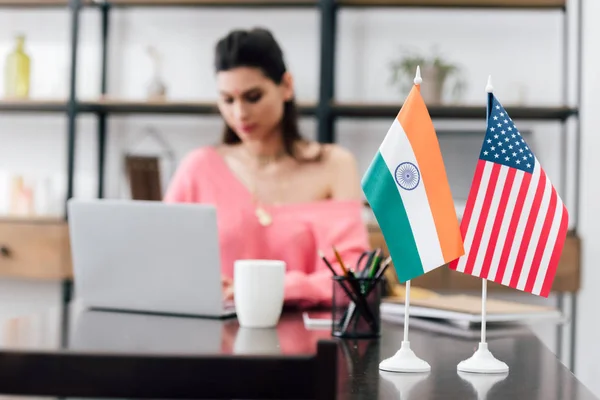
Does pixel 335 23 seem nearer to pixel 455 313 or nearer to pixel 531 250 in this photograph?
pixel 455 313

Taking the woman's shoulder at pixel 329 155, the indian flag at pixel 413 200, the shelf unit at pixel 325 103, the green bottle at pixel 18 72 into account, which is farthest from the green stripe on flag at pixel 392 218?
the green bottle at pixel 18 72

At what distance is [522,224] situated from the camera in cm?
108

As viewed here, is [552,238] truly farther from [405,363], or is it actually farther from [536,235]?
[405,363]

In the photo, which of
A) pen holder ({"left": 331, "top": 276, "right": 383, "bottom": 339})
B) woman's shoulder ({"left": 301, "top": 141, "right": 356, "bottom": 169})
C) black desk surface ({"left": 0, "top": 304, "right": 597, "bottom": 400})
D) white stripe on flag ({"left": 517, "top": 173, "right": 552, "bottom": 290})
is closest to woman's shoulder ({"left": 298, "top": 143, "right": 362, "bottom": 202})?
woman's shoulder ({"left": 301, "top": 141, "right": 356, "bottom": 169})

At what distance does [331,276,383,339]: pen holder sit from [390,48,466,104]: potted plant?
202cm

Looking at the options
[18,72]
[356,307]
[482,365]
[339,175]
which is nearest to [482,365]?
[482,365]

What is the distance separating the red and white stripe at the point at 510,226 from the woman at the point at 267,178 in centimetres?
80

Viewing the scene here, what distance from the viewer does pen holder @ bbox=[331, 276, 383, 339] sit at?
1284 mm

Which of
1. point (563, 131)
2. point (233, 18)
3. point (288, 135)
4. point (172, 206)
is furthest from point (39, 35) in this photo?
point (172, 206)

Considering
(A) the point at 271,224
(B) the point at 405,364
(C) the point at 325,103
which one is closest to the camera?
(B) the point at 405,364

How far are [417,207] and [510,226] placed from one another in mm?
142

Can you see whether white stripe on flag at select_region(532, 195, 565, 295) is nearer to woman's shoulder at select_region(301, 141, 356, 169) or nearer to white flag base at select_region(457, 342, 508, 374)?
white flag base at select_region(457, 342, 508, 374)

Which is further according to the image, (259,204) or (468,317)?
(259,204)

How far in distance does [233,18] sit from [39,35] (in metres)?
0.90
